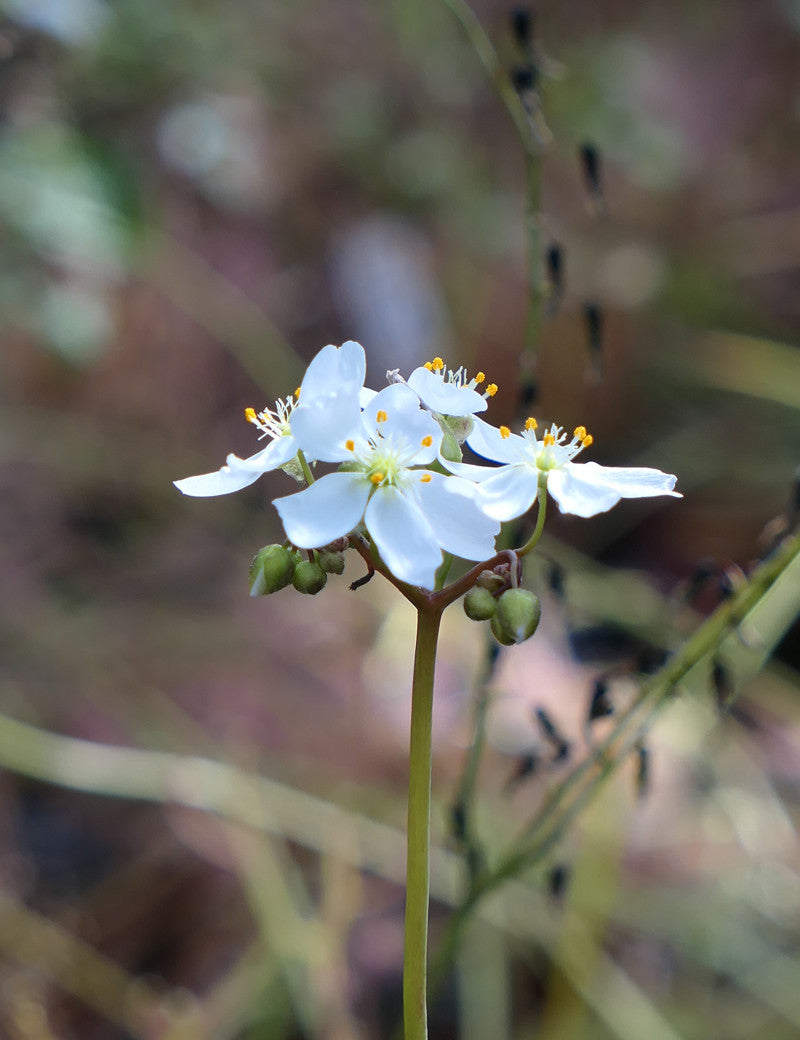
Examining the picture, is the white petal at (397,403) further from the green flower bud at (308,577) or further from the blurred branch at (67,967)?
the blurred branch at (67,967)

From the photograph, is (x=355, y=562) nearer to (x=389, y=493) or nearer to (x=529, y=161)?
(x=529, y=161)

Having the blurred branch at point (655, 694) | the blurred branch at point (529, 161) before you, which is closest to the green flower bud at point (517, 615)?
the blurred branch at point (655, 694)

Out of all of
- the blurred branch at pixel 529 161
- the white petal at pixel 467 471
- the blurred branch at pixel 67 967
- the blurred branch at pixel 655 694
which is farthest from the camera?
the blurred branch at pixel 67 967

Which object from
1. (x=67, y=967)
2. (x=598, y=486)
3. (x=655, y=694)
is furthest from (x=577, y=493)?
(x=67, y=967)

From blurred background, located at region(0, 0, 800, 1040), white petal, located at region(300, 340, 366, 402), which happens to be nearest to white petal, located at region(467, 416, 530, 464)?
white petal, located at region(300, 340, 366, 402)

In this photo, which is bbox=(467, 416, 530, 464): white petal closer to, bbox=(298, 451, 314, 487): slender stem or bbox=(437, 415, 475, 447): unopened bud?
bbox=(437, 415, 475, 447): unopened bud

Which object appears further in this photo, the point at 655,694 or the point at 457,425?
the point at 655,694

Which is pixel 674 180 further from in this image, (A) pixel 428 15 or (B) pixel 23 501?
(B) pixel 23 501
